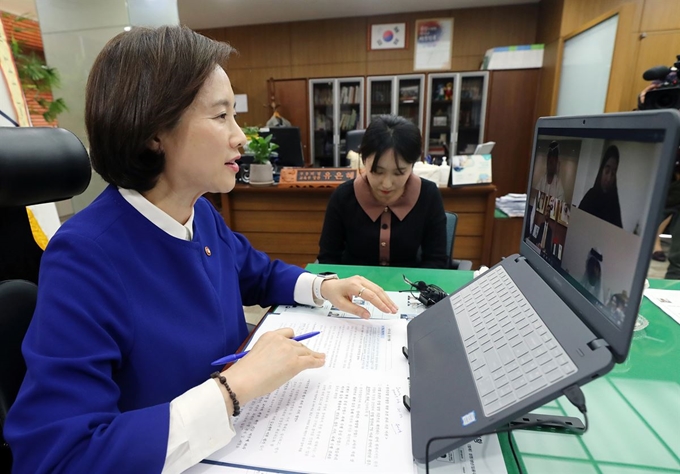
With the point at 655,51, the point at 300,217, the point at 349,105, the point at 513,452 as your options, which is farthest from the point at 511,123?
the point at 513,452

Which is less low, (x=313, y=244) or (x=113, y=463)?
(x=113, y=463)

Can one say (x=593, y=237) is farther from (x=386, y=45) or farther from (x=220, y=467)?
(x=386, y=45)

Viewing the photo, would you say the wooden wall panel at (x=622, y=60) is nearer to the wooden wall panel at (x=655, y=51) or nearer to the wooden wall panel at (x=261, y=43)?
the wooden wall panel at (x=655, y=51)

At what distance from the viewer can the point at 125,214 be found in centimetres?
67

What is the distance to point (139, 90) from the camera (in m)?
0.63

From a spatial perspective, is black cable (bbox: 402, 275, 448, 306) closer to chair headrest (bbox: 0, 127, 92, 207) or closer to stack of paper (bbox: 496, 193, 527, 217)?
chair headrest (bbox: 0, 127, 92, 207)

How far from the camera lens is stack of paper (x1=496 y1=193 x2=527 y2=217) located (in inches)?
102

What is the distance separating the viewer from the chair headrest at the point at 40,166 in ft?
2.20

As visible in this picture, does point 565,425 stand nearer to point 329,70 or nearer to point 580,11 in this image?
point 580,11

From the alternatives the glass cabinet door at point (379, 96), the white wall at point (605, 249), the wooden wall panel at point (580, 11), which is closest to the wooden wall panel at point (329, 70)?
the glass cabinet door at point (379, 96)

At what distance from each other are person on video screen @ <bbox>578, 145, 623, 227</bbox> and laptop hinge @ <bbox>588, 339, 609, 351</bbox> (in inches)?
5.5

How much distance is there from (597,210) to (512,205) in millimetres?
2327

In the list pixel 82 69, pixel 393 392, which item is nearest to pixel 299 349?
pixel 393 392

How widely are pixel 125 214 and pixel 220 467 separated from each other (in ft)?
1.46
